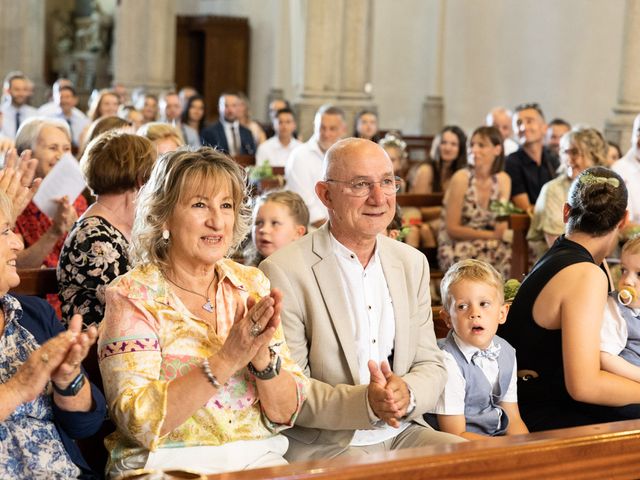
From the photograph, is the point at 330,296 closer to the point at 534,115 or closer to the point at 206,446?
the point at 206,446

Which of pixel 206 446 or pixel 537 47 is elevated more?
pixel 537 47

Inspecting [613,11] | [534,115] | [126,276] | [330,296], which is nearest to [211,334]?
[126,276]

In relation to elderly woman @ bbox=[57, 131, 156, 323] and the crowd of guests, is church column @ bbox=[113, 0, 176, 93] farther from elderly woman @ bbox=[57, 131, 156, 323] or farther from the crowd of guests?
elderly woman @ bbox=[57, 131, 156, 323]

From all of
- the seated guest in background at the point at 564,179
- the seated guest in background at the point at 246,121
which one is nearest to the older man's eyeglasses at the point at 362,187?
the seated guest in background at the point at 564,179

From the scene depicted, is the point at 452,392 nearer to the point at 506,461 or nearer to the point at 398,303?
the point at 398,303

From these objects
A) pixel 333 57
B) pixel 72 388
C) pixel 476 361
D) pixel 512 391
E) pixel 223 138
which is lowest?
pixel 512 391

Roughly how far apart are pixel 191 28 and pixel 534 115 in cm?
1084

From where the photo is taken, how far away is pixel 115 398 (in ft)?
8.78

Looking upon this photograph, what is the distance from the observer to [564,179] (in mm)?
6258

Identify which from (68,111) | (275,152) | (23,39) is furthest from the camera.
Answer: (23,39)

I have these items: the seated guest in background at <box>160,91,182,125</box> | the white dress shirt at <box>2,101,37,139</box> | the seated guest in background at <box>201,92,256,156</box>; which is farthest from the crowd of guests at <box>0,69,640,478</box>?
the seated guest in background at <box>160,91,182,125</box>

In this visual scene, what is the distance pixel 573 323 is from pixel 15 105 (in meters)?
9.25

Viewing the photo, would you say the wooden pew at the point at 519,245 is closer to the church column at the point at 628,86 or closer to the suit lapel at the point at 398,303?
the suit lapel at the point at 398,303

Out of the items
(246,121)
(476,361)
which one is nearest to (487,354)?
(476,361)
